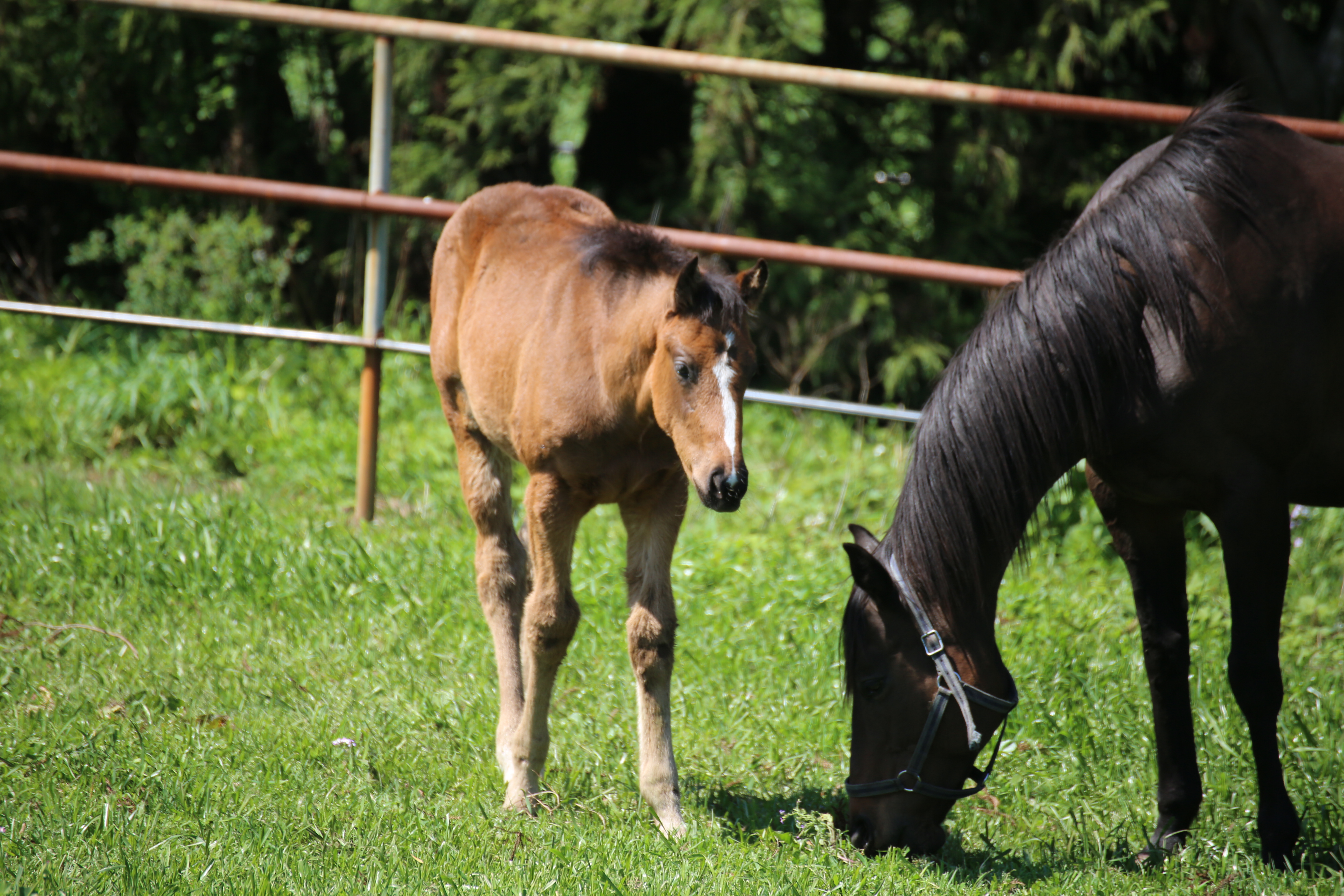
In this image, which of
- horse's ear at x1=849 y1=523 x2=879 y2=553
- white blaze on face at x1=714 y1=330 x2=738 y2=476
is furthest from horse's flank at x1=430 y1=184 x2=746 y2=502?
horse's ear at x1=849 y1=523 x2=879 y2=553

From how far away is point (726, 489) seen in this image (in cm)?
255

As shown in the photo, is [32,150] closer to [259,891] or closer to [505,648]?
[505,648]

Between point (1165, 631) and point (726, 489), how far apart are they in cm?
167

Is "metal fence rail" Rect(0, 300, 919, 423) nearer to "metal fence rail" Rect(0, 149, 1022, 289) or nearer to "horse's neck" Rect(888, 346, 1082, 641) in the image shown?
"metal fence rail" Rect(0, 149, 1022, 289)

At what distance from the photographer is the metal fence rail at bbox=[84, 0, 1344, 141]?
4.60 meters

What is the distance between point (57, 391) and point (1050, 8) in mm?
6190

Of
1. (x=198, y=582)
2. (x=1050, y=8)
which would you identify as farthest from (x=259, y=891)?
(x=1050, y=8)

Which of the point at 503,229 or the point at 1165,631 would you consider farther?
the point at 503,229

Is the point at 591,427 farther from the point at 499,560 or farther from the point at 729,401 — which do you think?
the point at 499,560

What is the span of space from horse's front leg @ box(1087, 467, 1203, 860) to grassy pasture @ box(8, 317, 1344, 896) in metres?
0.15

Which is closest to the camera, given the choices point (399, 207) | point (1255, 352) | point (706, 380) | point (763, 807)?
point (706, 380)

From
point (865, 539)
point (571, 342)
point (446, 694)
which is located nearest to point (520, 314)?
point (571, 342)

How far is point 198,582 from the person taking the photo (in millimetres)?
4359

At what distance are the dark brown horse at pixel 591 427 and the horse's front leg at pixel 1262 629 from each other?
1.46 meters
